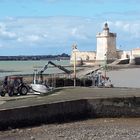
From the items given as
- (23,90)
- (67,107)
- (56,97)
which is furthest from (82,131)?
(23,90)

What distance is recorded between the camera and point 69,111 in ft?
78.6

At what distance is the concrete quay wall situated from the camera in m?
21.3

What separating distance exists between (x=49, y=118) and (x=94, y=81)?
57.8 ft

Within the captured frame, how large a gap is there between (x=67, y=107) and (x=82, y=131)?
3.31 m

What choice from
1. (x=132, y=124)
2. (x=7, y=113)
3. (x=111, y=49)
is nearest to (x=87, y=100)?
(x=132, y=124)

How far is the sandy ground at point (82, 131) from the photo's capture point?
1920cm

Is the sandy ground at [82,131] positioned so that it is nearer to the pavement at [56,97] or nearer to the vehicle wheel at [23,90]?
the pavement at [56,97]

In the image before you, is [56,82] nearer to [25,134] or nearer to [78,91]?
[78,91]

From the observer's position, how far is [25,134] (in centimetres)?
1998

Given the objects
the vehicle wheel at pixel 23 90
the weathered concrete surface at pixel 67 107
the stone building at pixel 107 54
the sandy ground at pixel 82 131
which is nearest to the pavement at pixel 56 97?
the weathered concrete surface at pixel 67 107

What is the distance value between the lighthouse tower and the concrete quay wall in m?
91.4

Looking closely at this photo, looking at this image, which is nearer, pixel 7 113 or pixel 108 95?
pixel 7 113

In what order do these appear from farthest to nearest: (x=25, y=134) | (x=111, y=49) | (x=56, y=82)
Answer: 1. (x=111, y=49)
2. (x=56, y=82)
3. (x=25, y=134)

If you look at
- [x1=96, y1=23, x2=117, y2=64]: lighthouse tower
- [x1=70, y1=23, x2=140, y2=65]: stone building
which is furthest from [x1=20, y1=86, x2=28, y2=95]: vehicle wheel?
[x1=96, y1=23, x2=117, y2=64]: lighthouse tower
